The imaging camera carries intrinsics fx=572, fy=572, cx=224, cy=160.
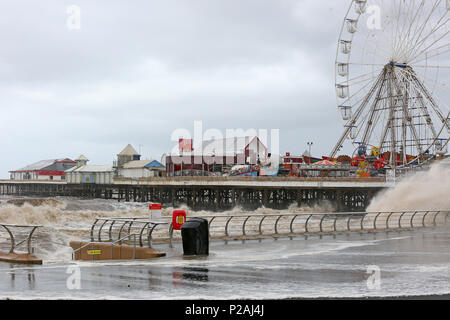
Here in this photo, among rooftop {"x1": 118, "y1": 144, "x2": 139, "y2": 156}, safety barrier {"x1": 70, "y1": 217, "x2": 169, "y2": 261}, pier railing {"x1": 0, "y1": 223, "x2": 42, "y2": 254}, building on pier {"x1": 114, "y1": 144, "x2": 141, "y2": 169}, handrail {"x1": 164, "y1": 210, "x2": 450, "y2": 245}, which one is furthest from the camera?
rooftop {"x1": 118, "y1": 144, "x2": 139, "y2": 156}

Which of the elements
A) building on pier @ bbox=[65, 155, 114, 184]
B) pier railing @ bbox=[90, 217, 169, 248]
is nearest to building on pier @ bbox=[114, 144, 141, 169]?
building on pier @ bbox=[65, 155, 114, 184]

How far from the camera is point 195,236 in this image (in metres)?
17.3

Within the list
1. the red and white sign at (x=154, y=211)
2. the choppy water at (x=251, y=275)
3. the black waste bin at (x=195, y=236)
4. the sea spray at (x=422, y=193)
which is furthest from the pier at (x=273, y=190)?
the black waste bin at (x=195, y=236)

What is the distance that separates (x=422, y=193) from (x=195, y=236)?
131 feet

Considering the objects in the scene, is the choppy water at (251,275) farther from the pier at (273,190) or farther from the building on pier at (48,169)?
the building on pier at (48,169)

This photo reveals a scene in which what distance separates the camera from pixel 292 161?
343 feet

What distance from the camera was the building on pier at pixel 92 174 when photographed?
120m

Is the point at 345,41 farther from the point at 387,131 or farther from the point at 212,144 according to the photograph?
the point at 212,144

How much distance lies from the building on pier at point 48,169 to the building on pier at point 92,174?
19.4m

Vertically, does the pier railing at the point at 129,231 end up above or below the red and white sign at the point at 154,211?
below

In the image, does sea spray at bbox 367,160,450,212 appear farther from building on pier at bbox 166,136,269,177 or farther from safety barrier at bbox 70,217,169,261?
building on pier at bbox 166,136,269,177

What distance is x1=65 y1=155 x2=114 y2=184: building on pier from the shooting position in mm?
119588

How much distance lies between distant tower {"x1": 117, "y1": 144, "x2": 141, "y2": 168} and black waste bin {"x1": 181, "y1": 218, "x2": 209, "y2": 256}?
11792 cm
